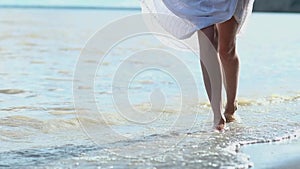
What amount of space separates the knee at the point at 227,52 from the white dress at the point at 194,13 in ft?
0.43

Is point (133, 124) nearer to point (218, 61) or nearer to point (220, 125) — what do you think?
point (220, 125)

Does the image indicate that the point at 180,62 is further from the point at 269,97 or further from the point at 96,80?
the point at 269,97

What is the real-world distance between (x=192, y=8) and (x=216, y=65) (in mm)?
301

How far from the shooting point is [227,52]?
3.33 meters

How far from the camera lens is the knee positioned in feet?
10.8

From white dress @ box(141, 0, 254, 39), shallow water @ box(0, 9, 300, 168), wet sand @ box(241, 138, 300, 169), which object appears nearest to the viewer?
wet sand @ box(241, 138, 300, 169)

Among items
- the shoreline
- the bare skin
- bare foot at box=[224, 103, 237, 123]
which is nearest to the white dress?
the bare skin

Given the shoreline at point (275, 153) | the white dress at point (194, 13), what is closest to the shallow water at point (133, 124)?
the shoreline at point (275, 153)

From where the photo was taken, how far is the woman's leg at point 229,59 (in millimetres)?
3225

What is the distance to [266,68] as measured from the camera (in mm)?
6328

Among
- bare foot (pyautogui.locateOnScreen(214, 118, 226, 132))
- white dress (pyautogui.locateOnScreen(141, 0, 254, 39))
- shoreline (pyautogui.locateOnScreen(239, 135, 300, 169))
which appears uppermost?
white dress (pyautogui.locateOnScreen(141, 0, 254, 39))

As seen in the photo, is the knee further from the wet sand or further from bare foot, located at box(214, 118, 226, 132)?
the wet sand

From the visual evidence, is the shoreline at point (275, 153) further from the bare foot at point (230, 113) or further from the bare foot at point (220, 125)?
the bare foot at point (230, 113)

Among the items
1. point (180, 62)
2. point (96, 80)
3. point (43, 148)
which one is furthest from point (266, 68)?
point (43, 148)
